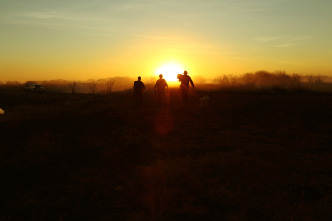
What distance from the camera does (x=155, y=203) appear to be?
621 cm

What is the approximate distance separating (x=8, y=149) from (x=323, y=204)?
30.3ft

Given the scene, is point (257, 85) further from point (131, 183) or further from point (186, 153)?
point (131, 183)

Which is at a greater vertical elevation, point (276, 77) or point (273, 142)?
point (276, 77)

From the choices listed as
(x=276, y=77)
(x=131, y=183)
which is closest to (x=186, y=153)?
(x=131, y=183)

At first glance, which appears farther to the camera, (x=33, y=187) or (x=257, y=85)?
(x=257, y=85)

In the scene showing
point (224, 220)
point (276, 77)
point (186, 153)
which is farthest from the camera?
point (276, 77)

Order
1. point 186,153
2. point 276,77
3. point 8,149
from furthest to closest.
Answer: point 276,77
point 8,149
point 186,153

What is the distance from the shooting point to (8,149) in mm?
10391

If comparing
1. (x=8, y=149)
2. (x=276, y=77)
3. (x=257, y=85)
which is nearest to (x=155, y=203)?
(x=8, y=149)

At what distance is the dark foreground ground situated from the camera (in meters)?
6.06

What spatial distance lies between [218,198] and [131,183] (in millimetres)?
2058

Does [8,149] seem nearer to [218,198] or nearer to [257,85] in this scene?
[218,198]

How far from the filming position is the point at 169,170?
784 cm

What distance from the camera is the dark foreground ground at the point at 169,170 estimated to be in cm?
606
